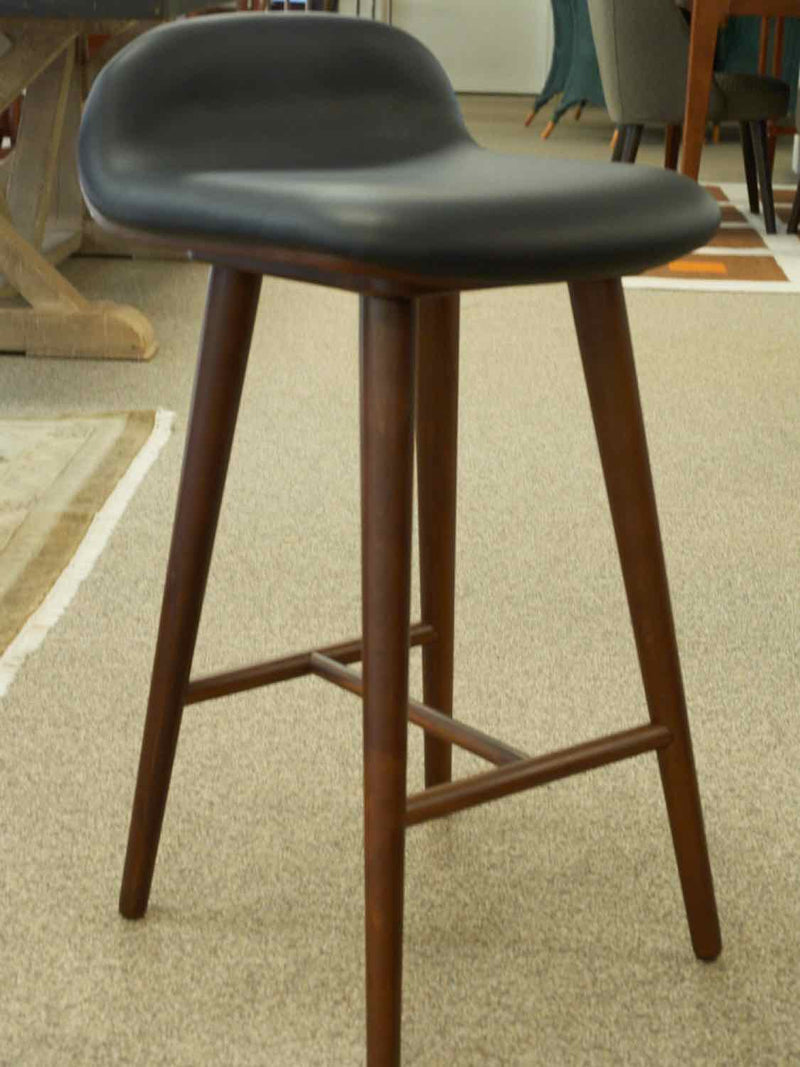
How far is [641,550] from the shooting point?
38.3 inches

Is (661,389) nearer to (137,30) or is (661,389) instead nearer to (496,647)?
(496,647)

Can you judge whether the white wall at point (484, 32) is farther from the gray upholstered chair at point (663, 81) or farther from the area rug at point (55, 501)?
the area rug at point (55, 501)

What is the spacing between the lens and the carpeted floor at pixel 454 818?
102 cm

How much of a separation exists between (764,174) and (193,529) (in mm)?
3506

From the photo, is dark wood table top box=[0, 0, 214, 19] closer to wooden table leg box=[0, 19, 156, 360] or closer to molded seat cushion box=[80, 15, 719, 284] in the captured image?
wooden table leg box=[0, 19, 156, 360]

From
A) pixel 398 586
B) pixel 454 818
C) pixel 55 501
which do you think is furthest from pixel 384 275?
pixel 55 501

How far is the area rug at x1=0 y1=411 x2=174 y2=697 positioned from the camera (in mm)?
1651

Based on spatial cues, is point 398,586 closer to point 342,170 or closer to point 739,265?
point 342,170

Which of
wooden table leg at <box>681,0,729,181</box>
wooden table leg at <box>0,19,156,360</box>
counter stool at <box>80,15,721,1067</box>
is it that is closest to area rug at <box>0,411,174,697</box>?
wooden table leg at <box>0,19,156,360</box>

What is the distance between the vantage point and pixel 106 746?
137 cm

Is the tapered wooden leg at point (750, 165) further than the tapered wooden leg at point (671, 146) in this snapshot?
No

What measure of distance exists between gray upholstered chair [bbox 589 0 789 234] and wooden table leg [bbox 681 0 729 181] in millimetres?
210

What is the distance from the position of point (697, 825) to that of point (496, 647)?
571 millimetres

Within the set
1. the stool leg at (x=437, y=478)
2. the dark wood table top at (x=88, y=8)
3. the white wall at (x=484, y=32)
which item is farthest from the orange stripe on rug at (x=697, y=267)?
the white wall at (x=484, y=32)
